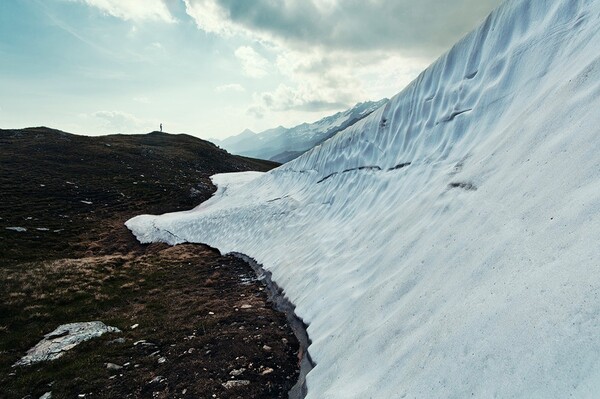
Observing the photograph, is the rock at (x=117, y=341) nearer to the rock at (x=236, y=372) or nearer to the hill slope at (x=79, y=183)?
the rock at (x=236, y=372)

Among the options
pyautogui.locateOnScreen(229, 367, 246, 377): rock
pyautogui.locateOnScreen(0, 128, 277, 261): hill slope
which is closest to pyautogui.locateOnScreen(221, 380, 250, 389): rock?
pyautogui.locateOnScreen(229, 367, 246, 377): rock

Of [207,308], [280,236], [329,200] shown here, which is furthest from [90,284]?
[329,200]

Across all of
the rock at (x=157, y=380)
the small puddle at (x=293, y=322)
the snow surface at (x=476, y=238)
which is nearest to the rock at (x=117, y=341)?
the rock at (x=157, y=380)

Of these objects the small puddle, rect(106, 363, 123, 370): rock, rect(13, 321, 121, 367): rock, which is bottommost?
rect(13, 321, 121, 367): rock

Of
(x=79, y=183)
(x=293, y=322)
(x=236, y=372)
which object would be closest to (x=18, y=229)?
(x=79, y=183)

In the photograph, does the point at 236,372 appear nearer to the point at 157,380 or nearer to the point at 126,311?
the point at 157,380

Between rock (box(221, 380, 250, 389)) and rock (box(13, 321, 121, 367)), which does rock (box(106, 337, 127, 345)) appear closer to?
rock (box(13, 321, 121, 367))

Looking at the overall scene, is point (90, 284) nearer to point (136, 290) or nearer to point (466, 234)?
point (136, 290)
